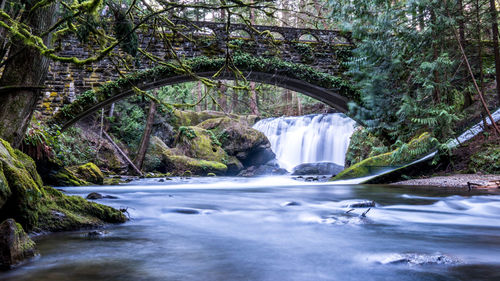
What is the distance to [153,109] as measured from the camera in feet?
42.6

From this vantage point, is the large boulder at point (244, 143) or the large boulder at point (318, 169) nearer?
the large boulder at point (318, 169)

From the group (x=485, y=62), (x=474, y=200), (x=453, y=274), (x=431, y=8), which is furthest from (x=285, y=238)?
(x=485, y=62)

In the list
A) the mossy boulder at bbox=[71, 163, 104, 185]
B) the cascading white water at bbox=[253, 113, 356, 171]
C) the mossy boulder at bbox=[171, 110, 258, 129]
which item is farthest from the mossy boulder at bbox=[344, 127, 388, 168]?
the mossy boulder at bbox=[71, 163, 104, 185]

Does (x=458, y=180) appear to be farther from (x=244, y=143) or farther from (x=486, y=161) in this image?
(x=244, y=143)

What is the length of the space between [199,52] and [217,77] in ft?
3.46

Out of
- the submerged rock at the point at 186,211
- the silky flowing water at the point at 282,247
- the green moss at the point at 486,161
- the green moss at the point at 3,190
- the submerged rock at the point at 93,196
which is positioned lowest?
the submerged rock at the point at 186,211

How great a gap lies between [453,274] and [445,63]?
329 inches

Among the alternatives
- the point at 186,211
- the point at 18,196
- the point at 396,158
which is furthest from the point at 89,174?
the point at 396,158

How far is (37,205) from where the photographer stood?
259 cm

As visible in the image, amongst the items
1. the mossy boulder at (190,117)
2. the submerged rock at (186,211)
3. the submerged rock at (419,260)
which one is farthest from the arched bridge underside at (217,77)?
the submerged rock at (419,260)

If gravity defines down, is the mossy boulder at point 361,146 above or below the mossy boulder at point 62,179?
above

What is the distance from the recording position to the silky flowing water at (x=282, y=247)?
183 cm

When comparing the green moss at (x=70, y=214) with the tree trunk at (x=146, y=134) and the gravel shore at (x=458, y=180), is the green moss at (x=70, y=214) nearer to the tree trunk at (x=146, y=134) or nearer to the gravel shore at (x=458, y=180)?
the gravel shore at (x=458, y=180)

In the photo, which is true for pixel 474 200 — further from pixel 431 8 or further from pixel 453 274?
pixel 431 8
